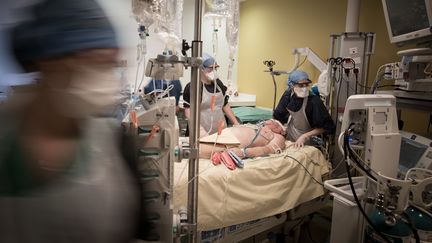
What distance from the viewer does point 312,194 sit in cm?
242

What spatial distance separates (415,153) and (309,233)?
133 cm

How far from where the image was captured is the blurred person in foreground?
1.97ft

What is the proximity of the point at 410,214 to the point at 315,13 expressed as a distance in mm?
2879

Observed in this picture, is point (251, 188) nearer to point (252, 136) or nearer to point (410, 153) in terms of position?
point (252, 136)

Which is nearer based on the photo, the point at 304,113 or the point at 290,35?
the point at 304,113

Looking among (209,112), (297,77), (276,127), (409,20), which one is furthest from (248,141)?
(409,20)

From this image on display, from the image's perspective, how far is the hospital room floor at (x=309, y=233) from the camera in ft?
8.19

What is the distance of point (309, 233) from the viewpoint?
3004 mm

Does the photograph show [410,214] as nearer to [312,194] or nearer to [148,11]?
[312,194]

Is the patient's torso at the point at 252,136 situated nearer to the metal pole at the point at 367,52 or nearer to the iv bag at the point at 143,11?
the metal pole at the point at 367,52

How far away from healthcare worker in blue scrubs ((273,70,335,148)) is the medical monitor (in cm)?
79

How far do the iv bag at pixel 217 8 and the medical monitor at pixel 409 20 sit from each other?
1.41m

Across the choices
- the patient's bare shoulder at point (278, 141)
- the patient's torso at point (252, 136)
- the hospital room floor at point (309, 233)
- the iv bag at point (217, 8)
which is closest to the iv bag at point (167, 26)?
the iv bag at point (217, 8)

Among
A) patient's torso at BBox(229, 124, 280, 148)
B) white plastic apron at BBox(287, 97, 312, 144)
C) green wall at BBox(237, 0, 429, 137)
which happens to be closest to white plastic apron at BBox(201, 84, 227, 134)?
patient's torso at BBox(229, 124, 280, 148)
